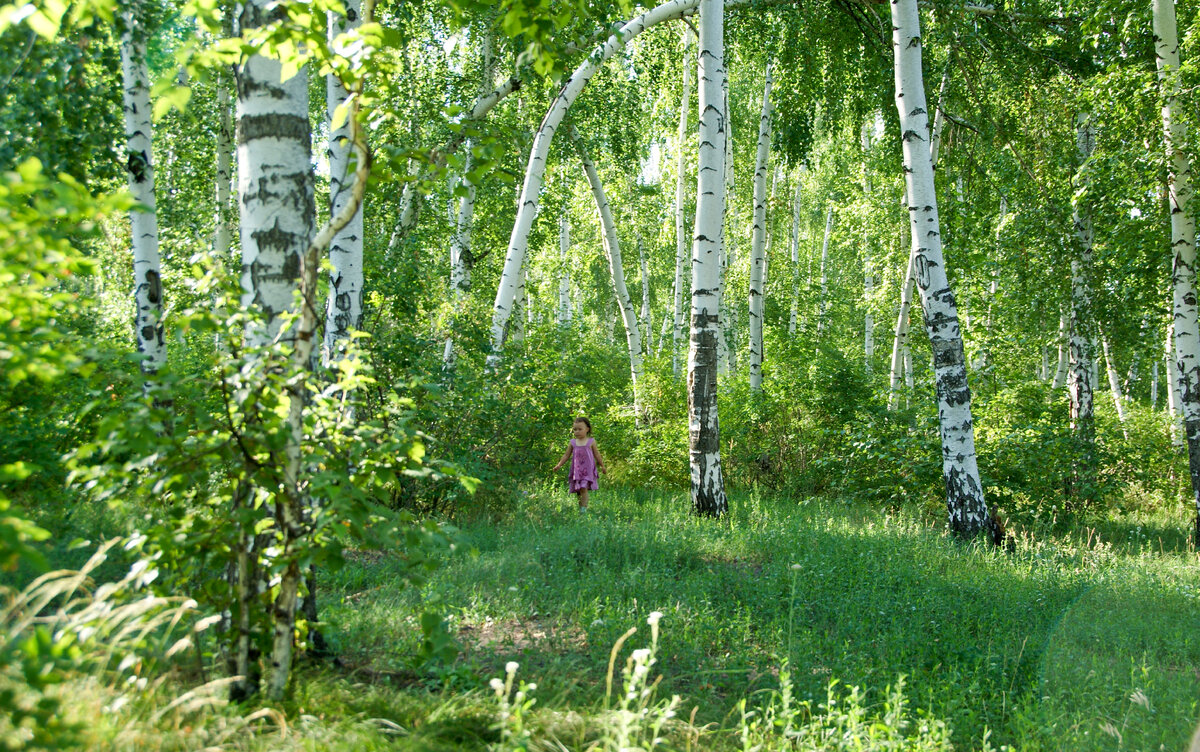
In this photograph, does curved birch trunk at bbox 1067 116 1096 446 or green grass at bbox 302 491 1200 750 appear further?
curved birch trunk at bbox 1067 116 1096 446

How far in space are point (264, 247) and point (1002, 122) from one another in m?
11.3

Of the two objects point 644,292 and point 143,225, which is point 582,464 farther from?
point 644,292

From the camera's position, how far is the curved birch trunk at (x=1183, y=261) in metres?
7.96

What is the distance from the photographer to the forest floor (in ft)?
9.21

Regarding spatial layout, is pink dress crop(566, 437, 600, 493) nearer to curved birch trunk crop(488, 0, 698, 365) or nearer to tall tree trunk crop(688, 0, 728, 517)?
tall tree trunk crop(688, 0, 728, 517)

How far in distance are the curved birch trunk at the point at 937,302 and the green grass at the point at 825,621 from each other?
1.59 ft

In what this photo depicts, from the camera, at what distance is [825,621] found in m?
4.91

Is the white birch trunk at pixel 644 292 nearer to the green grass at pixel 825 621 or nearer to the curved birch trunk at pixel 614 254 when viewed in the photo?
the curved birch trunk at pixel 614 254

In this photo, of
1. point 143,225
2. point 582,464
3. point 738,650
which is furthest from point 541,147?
point 738,650

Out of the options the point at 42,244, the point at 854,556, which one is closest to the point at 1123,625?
the point at 854,556

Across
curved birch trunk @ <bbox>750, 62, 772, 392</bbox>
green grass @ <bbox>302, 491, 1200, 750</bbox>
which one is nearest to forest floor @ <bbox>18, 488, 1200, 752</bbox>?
green grass @ <bbox>302, 491, 1200, 750</bbox>

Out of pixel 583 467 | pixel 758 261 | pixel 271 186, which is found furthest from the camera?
pixel 758 261

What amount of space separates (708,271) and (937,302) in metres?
2.31

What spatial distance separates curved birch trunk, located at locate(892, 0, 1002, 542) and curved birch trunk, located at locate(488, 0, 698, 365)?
2.91 metres
